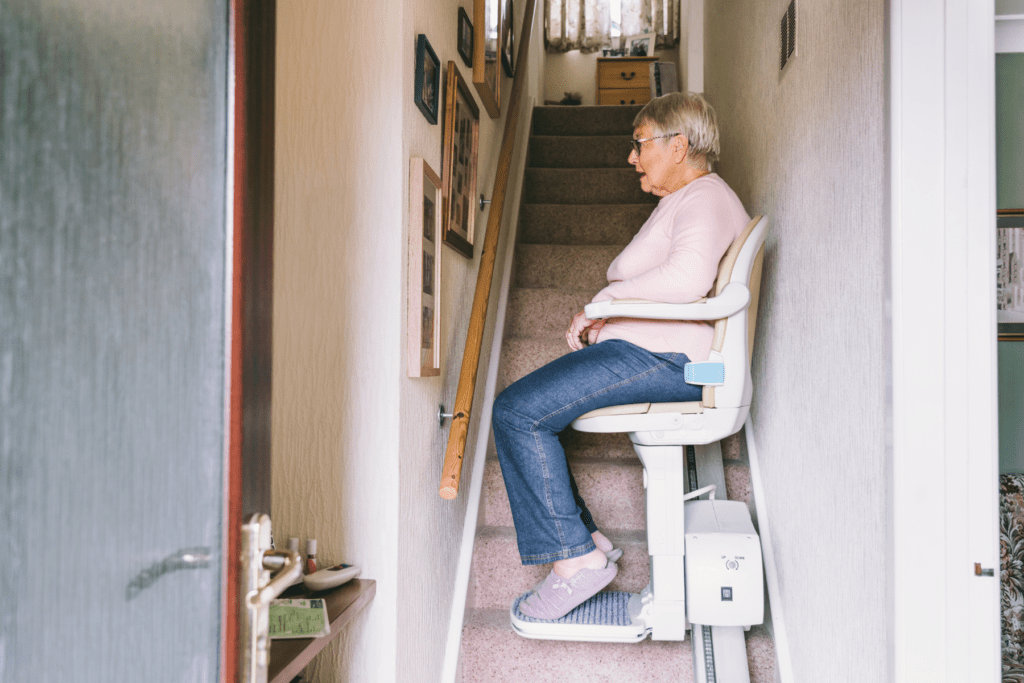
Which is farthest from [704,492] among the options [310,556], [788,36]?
[788,36]

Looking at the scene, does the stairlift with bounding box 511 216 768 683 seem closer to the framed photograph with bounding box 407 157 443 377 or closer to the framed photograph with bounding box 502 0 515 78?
the framed photograph with bounding box 407 157 443 377

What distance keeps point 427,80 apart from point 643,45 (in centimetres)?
456

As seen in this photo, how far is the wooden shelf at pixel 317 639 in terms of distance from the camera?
896 millimetres

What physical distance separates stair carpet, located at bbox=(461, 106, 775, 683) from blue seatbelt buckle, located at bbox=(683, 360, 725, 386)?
0.58m

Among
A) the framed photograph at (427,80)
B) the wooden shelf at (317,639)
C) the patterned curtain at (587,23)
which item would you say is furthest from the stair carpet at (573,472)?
the patterned curtain at (587,23)

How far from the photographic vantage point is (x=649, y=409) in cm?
159

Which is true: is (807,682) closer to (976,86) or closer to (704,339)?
(704,339)

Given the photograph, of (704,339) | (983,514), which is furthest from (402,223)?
(983,514)

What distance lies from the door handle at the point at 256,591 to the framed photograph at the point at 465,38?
4.92 ft

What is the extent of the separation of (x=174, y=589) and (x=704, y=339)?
1.27m

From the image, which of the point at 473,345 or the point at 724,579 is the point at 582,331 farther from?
the point at 724,579

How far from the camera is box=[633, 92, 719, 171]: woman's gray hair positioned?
1725 millimetres

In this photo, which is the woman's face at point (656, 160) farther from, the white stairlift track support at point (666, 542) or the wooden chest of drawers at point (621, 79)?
the wooden chest of drawers at point (621, 79)

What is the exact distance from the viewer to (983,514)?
1.00 meters
